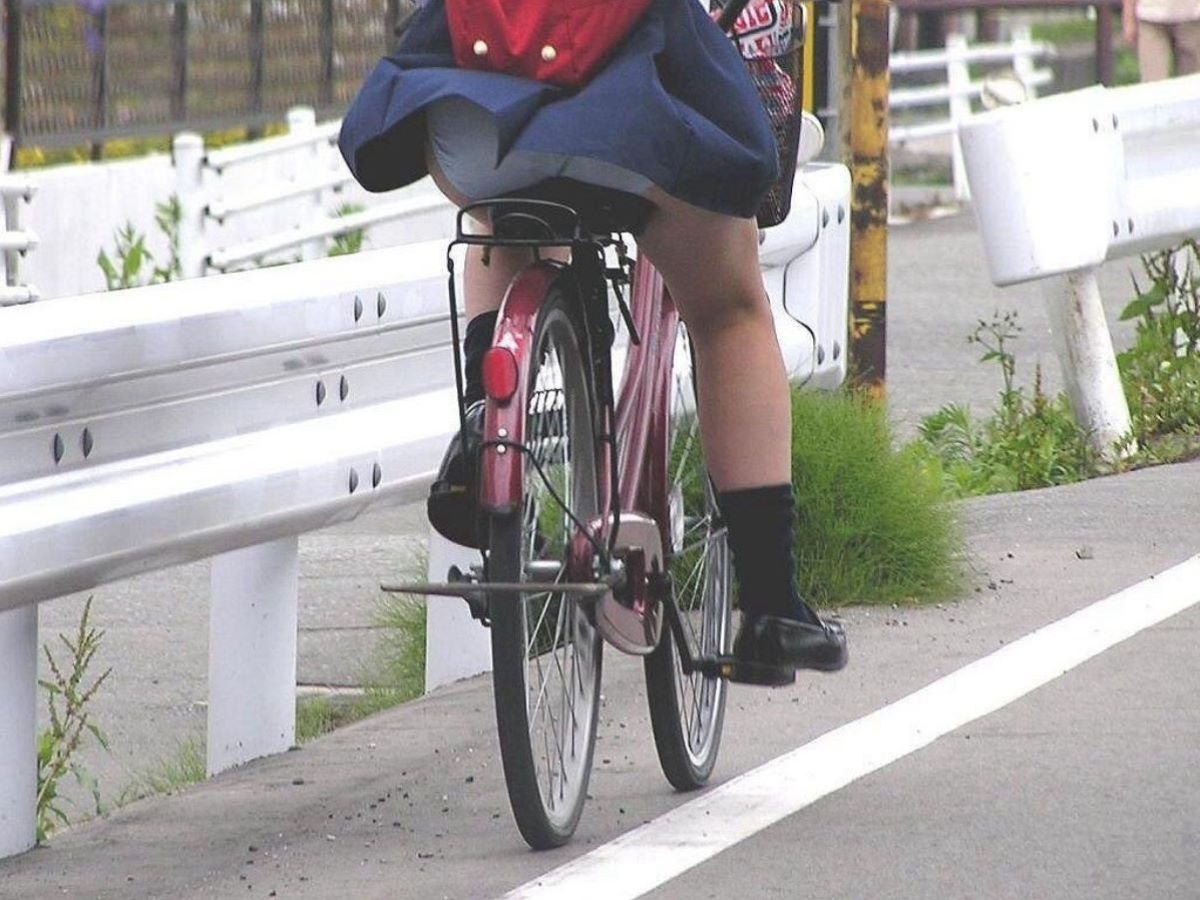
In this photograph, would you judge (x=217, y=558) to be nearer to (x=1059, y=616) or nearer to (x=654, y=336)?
(x=654, y=336)

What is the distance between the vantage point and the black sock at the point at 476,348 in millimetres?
4629

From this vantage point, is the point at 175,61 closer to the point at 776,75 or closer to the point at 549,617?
the point at 776,75

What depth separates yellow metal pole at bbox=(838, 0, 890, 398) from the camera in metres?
8.35

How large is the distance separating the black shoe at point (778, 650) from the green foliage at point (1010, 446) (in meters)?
3.13

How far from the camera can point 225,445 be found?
499 centimetres

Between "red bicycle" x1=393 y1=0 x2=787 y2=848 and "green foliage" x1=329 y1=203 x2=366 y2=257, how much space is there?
360 inches

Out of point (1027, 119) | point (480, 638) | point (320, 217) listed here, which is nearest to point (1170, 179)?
point (1027, 119)

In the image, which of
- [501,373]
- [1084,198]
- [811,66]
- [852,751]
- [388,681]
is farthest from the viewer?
[811,66]

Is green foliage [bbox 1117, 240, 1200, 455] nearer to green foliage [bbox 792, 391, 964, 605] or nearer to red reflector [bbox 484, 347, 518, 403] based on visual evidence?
green foliage [bbox 792, 391, 964, 605]

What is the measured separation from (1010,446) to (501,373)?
4.47 metres

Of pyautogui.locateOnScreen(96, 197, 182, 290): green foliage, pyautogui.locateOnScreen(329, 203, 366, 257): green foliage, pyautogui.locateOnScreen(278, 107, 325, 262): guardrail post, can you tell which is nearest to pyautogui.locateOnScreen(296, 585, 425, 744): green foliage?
pyautogui.locateOnScreen(96, 197, 182, 290): green foliage

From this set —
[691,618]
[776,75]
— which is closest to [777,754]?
[691,618]

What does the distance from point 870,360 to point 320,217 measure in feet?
21.6

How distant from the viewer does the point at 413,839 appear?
4727mm
